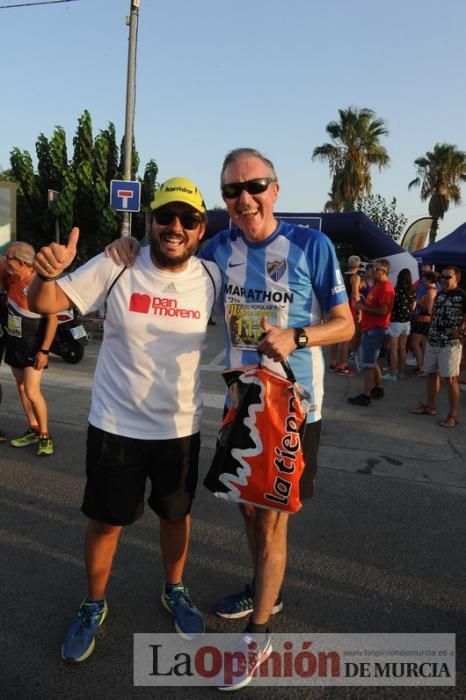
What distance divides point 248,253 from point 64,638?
187cm

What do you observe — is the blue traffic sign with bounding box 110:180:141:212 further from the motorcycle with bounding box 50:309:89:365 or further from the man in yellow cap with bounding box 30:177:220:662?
the man in yellow cap with bounding box 30:177:220:662

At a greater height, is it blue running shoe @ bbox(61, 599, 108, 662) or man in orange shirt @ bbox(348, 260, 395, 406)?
man in orange shirt @ bbox(348, 260, 395, 406)

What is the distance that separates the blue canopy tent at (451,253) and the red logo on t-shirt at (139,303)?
444 inches

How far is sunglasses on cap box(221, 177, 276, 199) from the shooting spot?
2008mm

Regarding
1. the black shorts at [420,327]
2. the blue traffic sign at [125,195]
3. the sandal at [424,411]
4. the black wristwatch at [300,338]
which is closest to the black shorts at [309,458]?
the black wristwatch at [300,338]

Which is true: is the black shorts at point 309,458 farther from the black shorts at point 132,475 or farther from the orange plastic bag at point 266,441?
the black shorts at point 132,475

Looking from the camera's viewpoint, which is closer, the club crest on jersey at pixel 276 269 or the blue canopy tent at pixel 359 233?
the club crest on jersey at pixel 276 269

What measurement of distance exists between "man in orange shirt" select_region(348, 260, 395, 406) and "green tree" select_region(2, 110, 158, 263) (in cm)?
1152

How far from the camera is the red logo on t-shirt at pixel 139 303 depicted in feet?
6.58

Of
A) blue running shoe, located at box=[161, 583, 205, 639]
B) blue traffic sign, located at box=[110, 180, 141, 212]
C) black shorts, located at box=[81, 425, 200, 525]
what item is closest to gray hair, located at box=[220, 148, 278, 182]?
black shorts, located at box=[81, 425, 200, 525]

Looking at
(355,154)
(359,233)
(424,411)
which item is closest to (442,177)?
(355,154)

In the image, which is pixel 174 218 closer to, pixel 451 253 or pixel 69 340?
pixel 69 340

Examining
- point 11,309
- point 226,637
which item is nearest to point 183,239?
point 226,637

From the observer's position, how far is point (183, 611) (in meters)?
2.29
